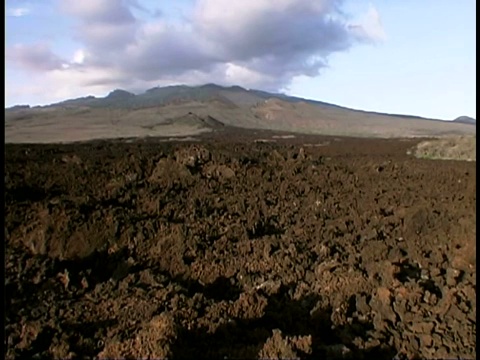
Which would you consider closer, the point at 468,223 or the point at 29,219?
the point at 29,219

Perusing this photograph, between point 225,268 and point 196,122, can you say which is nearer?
point 225,268

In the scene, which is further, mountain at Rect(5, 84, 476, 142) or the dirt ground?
mountain at Rect(5, 84, 476, 142)

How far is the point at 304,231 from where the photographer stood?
7.40 meters

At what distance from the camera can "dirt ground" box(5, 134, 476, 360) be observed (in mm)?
4443

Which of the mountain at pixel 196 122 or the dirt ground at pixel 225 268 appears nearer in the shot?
the dirt ground at pixel 225 268

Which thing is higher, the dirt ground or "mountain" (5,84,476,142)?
the dirt ground

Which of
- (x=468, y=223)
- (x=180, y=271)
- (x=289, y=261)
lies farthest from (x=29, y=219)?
(x=468, y=223)

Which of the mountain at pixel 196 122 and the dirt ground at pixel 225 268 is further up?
the dirt ground at pixel 225 268

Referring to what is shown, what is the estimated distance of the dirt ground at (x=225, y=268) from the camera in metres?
4.44

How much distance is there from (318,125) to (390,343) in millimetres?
56427

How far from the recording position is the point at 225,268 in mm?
6020

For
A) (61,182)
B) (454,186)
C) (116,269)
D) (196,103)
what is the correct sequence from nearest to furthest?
1. (116,269)
2. (61,182)
3. (454,186)
4. (196,103)

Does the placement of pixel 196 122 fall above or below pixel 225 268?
below

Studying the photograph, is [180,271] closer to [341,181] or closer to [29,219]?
[29,219]
